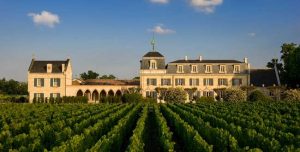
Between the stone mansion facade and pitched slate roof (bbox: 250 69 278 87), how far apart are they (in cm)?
112

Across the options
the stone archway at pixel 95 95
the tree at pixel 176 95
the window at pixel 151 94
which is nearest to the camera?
the tree at pixel 176 95

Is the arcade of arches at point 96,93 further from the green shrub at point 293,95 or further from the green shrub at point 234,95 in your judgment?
the green shrub at point 293,95

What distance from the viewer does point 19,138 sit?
17.6 m

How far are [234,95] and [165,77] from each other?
1286 cm

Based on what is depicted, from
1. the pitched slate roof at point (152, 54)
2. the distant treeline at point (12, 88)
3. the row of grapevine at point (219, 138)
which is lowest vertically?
the row of grapevine at point (219, 138)

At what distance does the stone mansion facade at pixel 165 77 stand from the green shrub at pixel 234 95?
7462 millimetres

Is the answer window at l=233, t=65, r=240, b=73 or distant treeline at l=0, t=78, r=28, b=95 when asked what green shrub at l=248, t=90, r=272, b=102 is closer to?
window at l=233, t=65, r=240, b=73

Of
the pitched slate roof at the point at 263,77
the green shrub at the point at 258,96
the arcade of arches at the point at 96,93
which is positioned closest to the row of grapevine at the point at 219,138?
the green shrub at the point at 258,96

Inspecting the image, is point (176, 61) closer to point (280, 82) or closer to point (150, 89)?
point (150, 89)

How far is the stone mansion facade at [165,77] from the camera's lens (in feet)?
245

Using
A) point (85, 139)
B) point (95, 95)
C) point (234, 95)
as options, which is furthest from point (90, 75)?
point (85, 139)

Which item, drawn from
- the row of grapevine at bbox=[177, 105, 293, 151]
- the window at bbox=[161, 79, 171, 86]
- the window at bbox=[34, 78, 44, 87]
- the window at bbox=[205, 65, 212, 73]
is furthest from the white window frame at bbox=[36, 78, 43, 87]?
the row of grapevine at bbox=[177, 105, 293, 151]

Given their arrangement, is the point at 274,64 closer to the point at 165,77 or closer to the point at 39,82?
the point at 165,77

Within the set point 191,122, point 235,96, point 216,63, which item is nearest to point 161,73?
point 216,63
